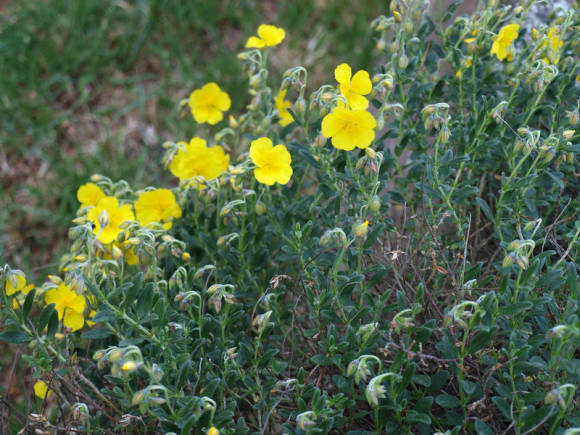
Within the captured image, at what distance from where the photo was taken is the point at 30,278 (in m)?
2.80

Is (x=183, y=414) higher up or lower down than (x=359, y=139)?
lower down

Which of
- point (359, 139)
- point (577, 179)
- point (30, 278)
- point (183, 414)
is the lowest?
point (30, 278)

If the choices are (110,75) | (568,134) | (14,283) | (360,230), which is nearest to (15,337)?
(14,283)

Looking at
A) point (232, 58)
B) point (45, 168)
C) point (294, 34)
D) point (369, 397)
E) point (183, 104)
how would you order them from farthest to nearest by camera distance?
point (294, 34) → point (232, 58) → point (45, 168) → point (183, 104) → point (369, 397)

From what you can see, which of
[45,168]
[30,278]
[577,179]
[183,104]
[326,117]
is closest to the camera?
[326,117]

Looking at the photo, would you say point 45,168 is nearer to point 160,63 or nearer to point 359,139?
point 160,63

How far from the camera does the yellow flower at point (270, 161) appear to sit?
1762 millimetres

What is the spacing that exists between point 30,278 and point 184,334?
1443 millimetres

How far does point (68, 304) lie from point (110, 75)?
2.29m

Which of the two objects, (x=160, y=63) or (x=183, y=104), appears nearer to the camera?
(x=183, y=104)

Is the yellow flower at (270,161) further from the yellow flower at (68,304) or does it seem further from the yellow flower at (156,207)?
the yellow flower at (68,304)

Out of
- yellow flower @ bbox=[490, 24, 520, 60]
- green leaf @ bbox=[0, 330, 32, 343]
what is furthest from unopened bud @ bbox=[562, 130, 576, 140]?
green leaf @ bbox=[0, 330, 32, 343]

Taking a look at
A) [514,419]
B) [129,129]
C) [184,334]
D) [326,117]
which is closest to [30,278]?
[129,129]

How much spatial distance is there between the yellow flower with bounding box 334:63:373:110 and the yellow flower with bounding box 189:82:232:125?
697mm
